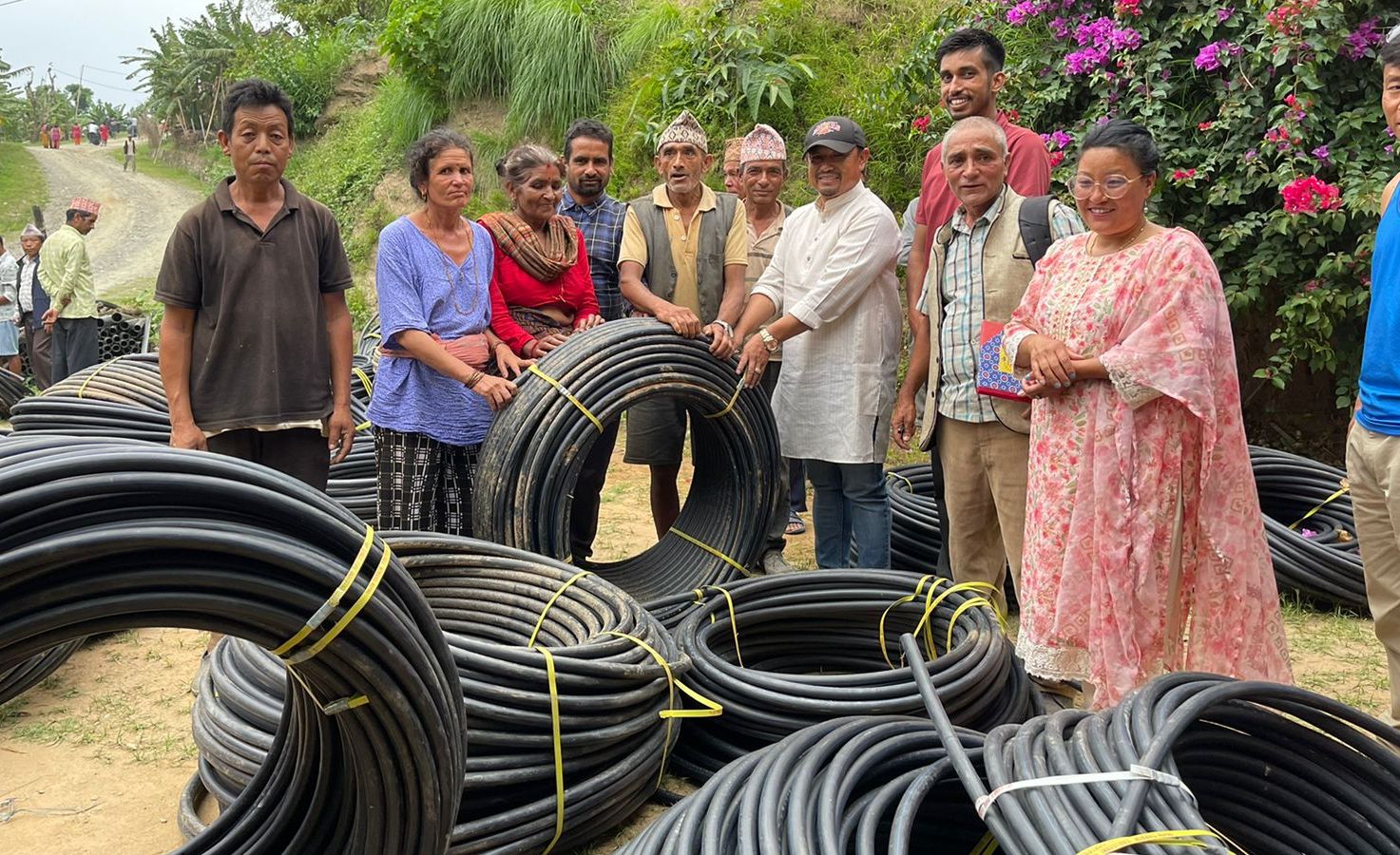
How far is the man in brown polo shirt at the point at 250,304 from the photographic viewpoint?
3.52 metres

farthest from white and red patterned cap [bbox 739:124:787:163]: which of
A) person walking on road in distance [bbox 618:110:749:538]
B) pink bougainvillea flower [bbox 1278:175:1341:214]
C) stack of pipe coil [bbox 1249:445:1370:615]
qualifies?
pink bougainvillea flower [bbox 1278:175:1341:214]

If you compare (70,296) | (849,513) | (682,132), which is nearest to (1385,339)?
(849,513)

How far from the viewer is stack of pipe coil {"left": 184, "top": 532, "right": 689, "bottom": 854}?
278 centimetres

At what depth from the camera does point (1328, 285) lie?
18.4ft

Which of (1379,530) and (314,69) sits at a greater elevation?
(314,69)

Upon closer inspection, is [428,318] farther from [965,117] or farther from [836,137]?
[965,117]

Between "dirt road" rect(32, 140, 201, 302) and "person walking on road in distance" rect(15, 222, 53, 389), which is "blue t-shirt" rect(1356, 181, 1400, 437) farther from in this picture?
"dirt road" rect(32, 140, 201, 302)

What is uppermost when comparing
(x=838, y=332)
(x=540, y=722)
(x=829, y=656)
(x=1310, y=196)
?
(x=1310, y=196)

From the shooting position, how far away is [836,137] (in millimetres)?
4113

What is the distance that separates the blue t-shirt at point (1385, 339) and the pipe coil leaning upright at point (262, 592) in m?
2.65

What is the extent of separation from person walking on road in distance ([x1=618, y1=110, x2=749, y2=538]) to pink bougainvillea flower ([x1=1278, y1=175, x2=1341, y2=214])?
281 centimetres

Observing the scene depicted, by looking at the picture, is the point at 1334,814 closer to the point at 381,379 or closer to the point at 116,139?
the point at 381,379

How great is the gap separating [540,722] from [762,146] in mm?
2887

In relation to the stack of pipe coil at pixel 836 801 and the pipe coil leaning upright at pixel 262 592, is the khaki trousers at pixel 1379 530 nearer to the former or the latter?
the stack of pipe coil at pixel 836 801
